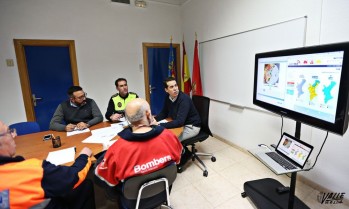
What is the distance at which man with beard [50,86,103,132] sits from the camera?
2346 mm

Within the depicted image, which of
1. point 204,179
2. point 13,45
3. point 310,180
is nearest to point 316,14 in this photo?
point 310,180

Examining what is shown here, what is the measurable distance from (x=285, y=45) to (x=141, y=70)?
280cm

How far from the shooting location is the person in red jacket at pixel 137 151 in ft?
3.77

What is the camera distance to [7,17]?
286 cm

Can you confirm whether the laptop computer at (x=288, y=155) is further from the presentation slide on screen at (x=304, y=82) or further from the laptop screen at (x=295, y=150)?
the presentation slide on screen at (x=304, y=82)

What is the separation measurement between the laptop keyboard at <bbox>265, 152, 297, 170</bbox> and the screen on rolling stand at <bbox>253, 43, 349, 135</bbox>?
0.35 metres

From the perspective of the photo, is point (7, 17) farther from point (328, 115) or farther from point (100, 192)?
point (328, 115)

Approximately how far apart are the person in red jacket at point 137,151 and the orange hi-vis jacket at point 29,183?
0.84 ft

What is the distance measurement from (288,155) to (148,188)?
1156mm

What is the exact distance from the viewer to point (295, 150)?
1.43 metres

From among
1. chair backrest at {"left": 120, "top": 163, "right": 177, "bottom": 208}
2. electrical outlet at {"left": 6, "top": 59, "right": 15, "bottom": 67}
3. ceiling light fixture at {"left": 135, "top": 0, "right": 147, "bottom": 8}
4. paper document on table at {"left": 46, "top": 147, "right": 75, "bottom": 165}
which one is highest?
ceiling light fixture at {"left": 135, "top": 0, "right": 147, "bottom": 8}

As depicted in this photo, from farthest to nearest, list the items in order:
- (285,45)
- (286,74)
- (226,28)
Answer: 1. (226,28)
2. (285,45)
3. (286,74)

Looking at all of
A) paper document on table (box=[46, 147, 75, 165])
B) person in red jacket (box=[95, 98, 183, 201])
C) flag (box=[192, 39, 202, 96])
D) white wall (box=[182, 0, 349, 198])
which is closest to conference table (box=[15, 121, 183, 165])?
paper document on table (box=[46, 147, 75, 165])

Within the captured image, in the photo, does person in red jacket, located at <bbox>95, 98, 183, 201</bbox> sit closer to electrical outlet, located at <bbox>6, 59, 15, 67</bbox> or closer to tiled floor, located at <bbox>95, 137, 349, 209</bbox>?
tiled floor, located at <bbox>95, 137, 349, 209</bbox>
